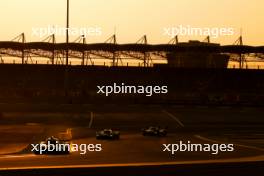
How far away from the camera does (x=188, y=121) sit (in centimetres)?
7000

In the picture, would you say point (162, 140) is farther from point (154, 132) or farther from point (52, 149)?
point (52, 149)

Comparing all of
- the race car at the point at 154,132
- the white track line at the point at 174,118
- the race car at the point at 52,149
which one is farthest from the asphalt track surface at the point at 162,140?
the race car at the point at 154,132

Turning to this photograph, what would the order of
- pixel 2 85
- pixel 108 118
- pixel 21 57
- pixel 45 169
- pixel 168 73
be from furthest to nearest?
1. pixel 21 57
2. pixel 168 73
3. pixel 2 85
4. pixel 108 118
5. pixel 45 169

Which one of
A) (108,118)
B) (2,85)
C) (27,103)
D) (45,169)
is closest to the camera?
(45,169)

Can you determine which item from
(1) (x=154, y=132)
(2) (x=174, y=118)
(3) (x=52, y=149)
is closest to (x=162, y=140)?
(1) (x=154, y=132)

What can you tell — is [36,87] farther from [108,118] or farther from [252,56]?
[252,56]

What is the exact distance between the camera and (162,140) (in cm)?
4706

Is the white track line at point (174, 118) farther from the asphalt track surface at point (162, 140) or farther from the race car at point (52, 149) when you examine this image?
the race car at point (52, 149)

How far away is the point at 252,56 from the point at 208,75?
16.3m

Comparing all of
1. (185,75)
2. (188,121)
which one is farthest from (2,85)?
(188,121)

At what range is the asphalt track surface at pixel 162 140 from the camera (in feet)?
60.6

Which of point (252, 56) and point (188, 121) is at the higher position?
point (252, 56)

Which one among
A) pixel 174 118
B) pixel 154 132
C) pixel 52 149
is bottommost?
pixel 174 118

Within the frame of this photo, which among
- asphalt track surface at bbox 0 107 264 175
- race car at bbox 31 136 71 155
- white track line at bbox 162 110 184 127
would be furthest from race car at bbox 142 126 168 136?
race car at bbox 31 136 71 155
